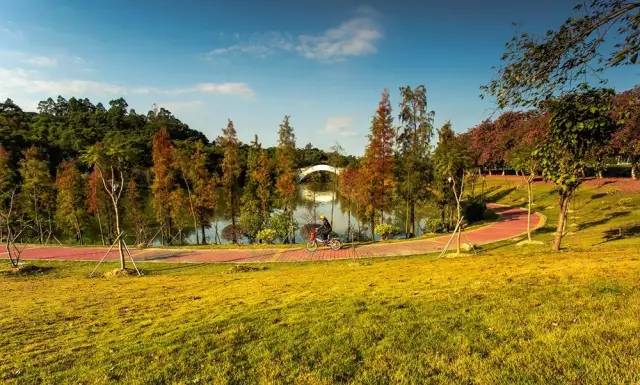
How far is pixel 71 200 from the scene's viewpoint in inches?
1394

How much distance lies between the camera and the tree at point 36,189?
35562 millimetres

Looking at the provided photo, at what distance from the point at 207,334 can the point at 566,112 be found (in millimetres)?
10582

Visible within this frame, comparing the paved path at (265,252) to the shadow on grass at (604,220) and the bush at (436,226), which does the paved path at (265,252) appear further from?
the bush at (436,226)

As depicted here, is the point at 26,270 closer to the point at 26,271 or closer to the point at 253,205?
the point at 26,271

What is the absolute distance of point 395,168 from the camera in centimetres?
3244

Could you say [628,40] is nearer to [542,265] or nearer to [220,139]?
[542,265]

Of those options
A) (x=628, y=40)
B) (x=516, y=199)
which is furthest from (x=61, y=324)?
(x=516, y=199)

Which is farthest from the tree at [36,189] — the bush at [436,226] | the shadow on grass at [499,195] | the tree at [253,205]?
the shadow on grass at [499,195]

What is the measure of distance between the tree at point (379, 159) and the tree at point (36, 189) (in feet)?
99.9

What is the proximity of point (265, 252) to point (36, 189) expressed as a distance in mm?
27790

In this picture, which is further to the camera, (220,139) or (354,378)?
(220,139)

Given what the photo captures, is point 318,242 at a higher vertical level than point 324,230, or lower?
lower

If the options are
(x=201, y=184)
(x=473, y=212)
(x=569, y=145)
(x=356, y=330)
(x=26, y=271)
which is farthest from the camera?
(x=473, y=212)

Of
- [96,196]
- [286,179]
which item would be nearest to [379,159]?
[286,179]
